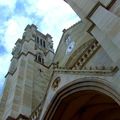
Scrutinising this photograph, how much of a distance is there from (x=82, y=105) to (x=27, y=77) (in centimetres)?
1055

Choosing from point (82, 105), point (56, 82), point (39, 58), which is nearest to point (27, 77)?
point (39, 58)

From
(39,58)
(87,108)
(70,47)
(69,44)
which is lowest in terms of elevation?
(87,108)

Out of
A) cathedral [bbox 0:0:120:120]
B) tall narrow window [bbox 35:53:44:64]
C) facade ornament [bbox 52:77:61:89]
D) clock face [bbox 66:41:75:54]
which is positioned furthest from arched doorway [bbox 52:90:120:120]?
tall narrow window [bbox 35:53:44:64]

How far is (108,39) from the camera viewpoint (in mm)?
9883

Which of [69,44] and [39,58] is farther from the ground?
[39,58]

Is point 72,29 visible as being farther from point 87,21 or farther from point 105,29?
point 105,29

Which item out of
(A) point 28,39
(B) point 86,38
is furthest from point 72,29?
(A) point 28,39

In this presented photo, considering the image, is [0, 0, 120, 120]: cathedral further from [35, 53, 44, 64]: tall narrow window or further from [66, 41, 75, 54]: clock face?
[35, 53, 44, 64]: tall narrow window

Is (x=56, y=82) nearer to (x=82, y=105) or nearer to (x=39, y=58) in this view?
(x=82, y=105)

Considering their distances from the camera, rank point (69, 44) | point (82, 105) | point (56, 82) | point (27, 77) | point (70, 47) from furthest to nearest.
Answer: point (27, 77) < point (69, 44) < point (70, 47) < point (56, 82) < point (82, 105)

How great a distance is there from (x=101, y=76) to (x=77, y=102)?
2.16m

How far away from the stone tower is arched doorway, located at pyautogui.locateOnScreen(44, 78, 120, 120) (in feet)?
19.4

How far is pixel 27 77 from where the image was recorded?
2217cm

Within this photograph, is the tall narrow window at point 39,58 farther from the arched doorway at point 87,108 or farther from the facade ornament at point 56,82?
the arched doorway at point 87,108
